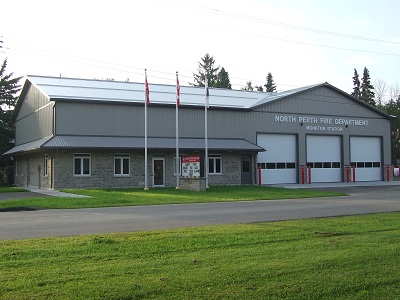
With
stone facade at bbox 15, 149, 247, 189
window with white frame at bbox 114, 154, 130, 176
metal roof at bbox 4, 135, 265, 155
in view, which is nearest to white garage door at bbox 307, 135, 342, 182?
metal roof at bbox 4, 135, 265, 155

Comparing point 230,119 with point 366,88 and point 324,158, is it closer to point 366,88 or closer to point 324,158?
point 324,158


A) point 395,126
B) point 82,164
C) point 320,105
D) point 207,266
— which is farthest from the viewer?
point 395,126

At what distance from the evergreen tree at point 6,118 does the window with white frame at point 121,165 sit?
20123 millimetres

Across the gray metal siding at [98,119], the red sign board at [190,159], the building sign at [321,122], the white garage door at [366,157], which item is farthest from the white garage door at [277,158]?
the gray metal siding at [98,119]

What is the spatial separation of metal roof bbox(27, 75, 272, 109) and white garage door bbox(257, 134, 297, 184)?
3663 mm

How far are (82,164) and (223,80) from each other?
6445 centimetres

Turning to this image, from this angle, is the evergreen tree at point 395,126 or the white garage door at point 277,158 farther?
the evergreen tree at point 395,126

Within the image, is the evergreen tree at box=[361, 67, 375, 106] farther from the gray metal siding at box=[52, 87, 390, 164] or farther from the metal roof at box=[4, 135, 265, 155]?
the metal roof at box=[4, 135, 265, 155]

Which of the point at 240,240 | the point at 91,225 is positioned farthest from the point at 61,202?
the point at 240,240

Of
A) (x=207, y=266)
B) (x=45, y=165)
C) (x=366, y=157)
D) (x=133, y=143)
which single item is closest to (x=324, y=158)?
(x=366, y=157)

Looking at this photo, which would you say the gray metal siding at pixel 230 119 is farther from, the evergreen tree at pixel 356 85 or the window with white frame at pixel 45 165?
the evergreen tree at pixel 356 85

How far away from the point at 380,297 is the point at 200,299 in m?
2.28

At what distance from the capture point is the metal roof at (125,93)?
1439 inches

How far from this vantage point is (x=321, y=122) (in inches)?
1761
